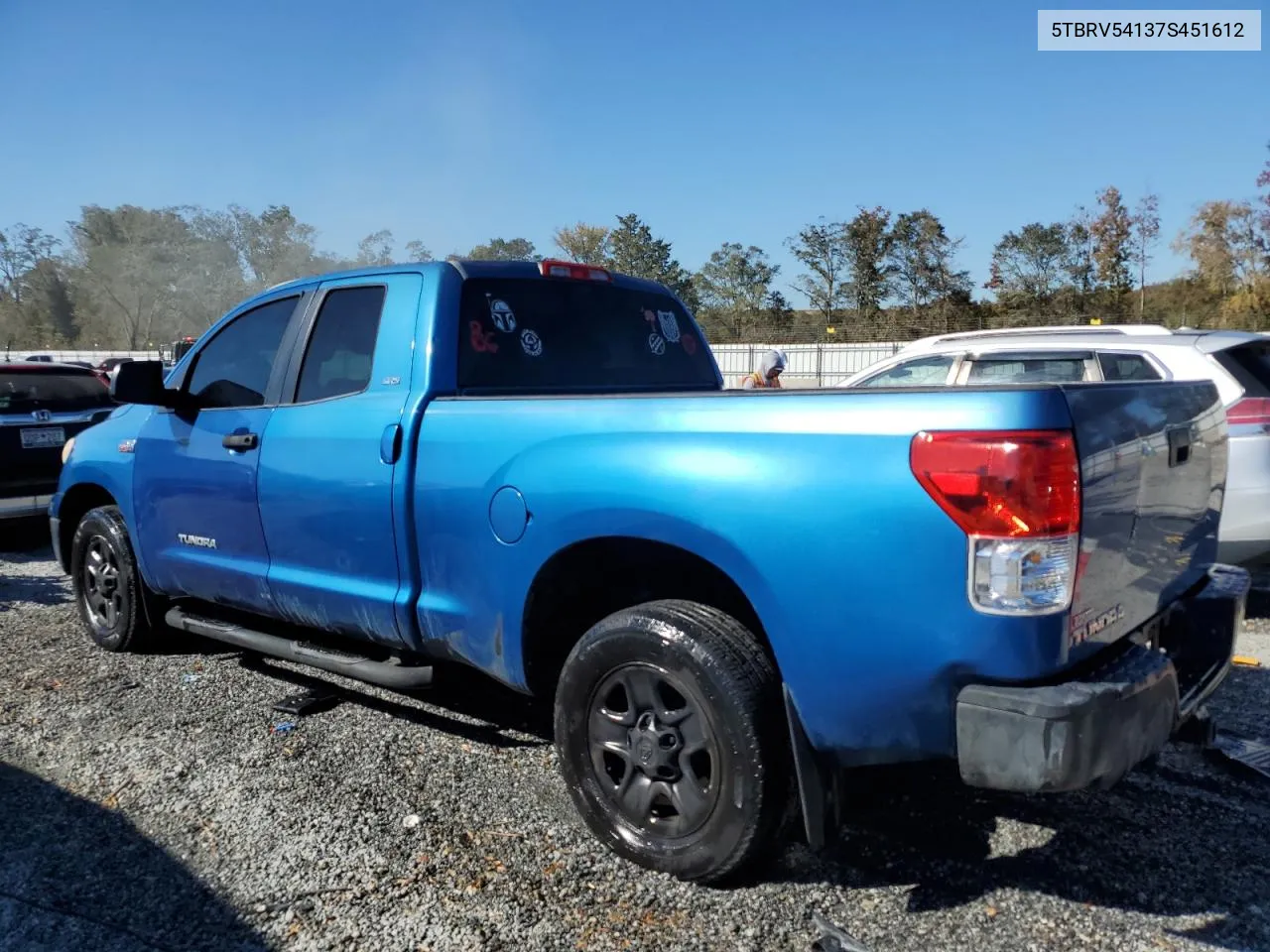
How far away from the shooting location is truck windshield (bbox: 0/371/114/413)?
8188mm

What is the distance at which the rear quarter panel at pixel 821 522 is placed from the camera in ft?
7.22

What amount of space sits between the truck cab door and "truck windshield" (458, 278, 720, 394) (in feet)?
3.22

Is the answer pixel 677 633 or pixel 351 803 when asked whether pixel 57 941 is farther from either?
pixel 677 633

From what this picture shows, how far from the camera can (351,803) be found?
3367 mm

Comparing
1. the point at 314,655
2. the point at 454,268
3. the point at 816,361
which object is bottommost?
the point at 314,655

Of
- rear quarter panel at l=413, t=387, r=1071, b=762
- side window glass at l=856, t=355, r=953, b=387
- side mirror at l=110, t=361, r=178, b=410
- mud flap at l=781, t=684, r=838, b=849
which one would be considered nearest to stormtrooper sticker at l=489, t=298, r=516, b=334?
rear quarter panel at l=413, t=387, r=1071, b=762

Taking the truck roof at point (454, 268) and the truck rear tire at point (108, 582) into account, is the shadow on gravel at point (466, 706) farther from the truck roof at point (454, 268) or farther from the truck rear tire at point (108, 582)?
the truck roof at point (454, 268)

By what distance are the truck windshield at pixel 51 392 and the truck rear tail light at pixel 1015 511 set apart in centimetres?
840

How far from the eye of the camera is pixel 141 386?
172 inches

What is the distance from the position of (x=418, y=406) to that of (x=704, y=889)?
1.86m

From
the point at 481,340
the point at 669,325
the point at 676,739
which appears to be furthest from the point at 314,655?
the point at 669,325

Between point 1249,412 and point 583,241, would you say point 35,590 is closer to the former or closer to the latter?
point 1249,412

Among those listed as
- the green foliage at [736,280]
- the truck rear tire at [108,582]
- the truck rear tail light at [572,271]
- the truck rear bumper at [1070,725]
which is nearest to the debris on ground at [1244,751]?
the truck rear bumper at [1070,725]

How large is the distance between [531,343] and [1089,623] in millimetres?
2335
